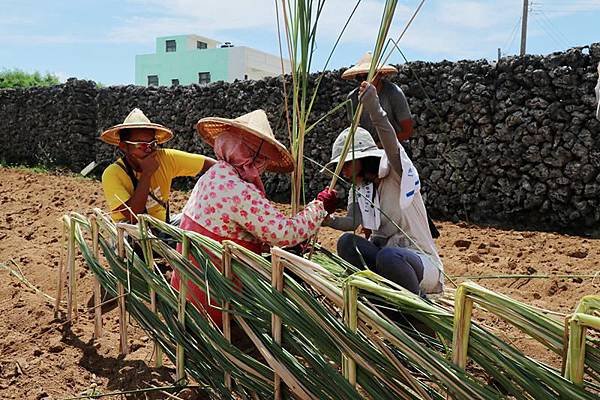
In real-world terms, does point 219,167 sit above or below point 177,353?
above

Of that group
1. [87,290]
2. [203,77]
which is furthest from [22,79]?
[87,290]

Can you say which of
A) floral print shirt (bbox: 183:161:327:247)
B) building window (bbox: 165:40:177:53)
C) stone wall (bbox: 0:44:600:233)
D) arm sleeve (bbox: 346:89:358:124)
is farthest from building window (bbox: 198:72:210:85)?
floral print shirt (bbox: 183:161:327:247)

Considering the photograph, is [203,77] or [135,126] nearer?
[135,126]

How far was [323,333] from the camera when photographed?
1877 mm

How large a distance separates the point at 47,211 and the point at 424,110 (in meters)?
4.29

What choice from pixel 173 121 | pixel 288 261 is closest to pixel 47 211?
pixel 173 121

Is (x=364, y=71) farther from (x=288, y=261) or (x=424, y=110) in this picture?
(x=424, y=110)

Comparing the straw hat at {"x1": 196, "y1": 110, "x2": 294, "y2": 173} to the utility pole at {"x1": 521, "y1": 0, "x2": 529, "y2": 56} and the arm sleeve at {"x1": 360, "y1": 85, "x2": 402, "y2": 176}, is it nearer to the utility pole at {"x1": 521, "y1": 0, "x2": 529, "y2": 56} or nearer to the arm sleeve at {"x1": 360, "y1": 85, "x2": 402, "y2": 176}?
the arm sleeve at {"x1": 360, "y1": 85, "x2": 402, "y2": 176}

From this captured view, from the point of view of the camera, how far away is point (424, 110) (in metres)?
7.69

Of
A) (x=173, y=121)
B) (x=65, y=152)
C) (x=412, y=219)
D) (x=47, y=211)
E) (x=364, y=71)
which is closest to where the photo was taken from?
(x=412, y=219)

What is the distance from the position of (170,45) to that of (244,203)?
41158 mm

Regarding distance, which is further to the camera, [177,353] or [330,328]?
[177,353]

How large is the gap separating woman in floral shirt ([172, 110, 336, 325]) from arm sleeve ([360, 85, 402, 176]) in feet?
0.96

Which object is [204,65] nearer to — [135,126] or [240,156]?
[135,126]
